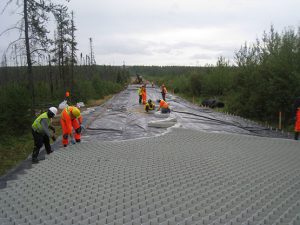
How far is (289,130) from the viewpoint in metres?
13.3

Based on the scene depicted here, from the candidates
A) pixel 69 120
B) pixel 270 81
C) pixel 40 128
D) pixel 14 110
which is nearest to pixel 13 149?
pixel 14 110

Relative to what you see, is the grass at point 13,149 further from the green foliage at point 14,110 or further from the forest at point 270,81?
the forest at point 270,81

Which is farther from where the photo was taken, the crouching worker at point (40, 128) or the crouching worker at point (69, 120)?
the crouching worker at point (69, 120)

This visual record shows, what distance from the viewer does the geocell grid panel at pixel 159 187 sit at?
3996 millimetres

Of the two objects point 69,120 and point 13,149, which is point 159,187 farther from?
point 13,149

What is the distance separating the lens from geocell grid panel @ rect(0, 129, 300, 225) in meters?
4.00

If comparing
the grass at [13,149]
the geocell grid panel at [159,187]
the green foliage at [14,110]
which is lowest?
the grass at [13,149]

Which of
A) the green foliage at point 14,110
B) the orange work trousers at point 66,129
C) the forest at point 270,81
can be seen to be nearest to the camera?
the orange work trousers at point 66,129

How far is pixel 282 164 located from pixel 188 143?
2.85 meters

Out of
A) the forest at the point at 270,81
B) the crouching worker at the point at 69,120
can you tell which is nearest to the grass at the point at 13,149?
the crouching worker at the point at 69,120

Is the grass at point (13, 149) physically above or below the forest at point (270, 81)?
below

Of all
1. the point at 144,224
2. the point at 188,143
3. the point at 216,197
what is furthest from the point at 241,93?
the point at 144,224

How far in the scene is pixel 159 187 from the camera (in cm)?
508

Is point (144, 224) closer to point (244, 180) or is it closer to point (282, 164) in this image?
point (244, 180)
